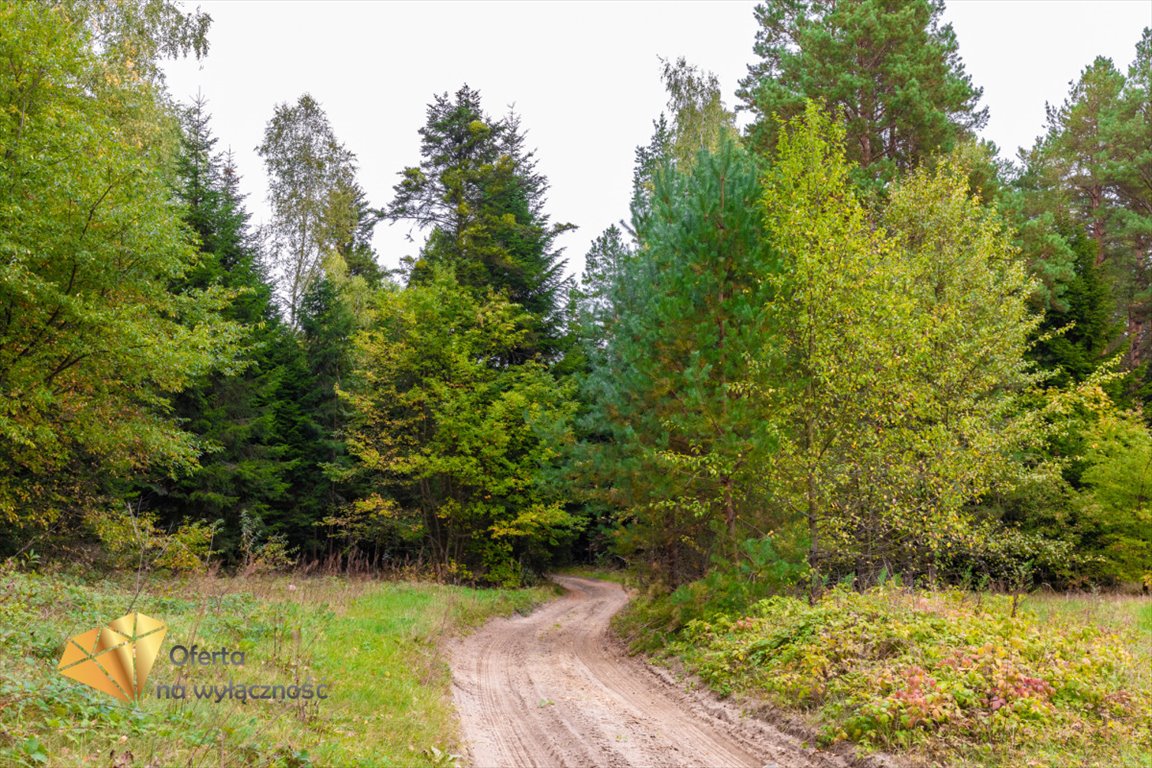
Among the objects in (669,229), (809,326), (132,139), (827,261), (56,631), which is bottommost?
(56,631)

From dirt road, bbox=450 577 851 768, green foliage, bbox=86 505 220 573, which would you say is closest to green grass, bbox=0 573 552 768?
dirt road, bbox=450 577 851 768

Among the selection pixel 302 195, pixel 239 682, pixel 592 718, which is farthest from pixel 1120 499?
pixel 302 195

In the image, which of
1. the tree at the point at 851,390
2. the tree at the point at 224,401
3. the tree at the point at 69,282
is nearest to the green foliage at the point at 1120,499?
the tree at the point at 851,390

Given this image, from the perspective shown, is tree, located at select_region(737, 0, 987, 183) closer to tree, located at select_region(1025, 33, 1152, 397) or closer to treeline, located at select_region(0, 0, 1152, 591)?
treeline, located at select_region(0, 0, 1152, 591)

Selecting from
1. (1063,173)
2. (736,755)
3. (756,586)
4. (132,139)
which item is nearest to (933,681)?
(736,755)

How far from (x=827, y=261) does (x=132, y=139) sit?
18.9 metres

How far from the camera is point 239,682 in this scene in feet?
21.3

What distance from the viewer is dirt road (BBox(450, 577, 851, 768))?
22.6 feet

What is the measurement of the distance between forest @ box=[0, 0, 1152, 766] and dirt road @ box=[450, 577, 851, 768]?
63 centimetres

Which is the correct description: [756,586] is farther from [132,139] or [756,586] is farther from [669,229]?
[132,139]

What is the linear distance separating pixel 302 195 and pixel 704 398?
96.0 feet

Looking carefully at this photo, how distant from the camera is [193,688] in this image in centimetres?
583

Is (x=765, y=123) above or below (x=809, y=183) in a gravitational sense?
above

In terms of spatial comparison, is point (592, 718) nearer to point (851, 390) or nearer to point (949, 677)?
point (949, 677)
